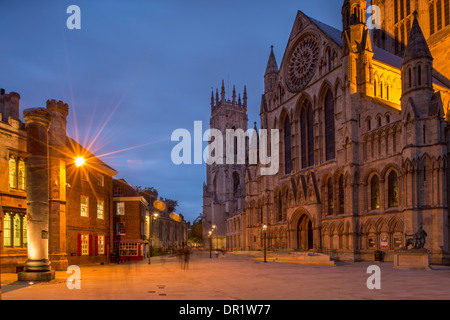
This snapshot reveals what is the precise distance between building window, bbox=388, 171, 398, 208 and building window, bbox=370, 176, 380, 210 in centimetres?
159

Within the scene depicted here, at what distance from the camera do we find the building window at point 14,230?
79.9 feet

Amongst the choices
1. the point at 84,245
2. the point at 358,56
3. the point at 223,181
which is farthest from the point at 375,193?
the point at 223,181

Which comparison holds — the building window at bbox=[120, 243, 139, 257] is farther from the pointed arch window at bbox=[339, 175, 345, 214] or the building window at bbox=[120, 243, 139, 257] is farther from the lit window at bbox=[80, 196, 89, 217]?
the pointed arch window at bbox=[339, 175, 345, 214]

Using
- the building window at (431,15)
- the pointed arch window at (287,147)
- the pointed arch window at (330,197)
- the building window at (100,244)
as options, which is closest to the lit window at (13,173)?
the building window at (100,244)

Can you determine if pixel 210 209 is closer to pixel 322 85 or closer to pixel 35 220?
pixel 322 85

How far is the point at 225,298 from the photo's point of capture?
13.1 meters

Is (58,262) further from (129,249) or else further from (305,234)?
(305,234)

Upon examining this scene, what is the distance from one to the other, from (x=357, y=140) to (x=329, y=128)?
5845mm

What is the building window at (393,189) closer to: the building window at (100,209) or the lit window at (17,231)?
the building window at (100,209)

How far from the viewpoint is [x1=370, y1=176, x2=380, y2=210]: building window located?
130 ft

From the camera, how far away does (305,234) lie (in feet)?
165

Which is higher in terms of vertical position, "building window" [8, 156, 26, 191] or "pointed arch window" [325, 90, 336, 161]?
"pointed arch window" [325, 90, 336, 161]

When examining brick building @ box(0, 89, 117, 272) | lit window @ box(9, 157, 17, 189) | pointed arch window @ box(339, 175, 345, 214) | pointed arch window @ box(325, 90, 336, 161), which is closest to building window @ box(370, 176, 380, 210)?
pointed arch window @ box(339, 175, 345, 214)
